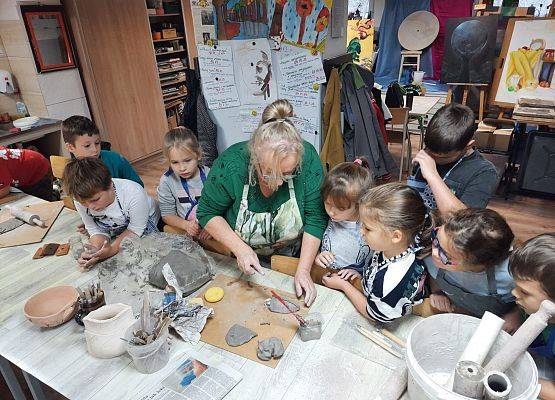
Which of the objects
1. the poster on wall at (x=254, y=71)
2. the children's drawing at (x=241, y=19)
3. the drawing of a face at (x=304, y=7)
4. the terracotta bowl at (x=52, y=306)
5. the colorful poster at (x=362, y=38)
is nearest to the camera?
the terracotta bowl at (x=52, y=306)

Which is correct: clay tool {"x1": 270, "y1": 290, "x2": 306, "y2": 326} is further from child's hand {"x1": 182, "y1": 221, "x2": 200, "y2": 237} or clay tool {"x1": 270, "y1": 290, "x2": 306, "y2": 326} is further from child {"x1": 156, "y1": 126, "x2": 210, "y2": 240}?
child {"x1": 156, "y1": 126, "x2": 210, "y2": 240}

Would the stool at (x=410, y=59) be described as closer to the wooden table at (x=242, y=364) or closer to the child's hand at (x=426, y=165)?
the child's hand at (x=426, y=165)

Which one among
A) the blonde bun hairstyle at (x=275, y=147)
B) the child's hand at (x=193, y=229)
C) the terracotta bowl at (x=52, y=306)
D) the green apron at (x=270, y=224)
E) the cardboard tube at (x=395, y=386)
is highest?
the blonde bun hairstyle at (x=275, y=147)

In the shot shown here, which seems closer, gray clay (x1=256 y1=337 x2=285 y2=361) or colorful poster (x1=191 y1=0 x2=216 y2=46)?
gray clay (x1=256 y1=337 x2=285 y2=361)

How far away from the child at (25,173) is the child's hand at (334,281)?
80.4 inches

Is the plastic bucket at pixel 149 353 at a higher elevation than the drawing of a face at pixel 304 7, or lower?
lower

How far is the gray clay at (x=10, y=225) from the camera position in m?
1.87

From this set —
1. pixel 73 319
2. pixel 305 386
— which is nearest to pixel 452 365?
pixel 305 386

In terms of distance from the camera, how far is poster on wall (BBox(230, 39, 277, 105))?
9.05 feet

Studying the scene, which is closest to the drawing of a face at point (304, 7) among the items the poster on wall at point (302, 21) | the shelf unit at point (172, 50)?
the poster on wall at point (302, 21)

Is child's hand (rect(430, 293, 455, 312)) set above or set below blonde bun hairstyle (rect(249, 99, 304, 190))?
below

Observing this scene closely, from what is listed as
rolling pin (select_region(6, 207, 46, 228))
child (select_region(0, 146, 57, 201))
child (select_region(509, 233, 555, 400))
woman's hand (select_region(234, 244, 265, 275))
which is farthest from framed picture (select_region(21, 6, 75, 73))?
child (select_region(509, 233, 555, 400))

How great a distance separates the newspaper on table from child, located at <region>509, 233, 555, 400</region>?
751mm

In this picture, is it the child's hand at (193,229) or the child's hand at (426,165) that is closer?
the child's hand at (426,165)
